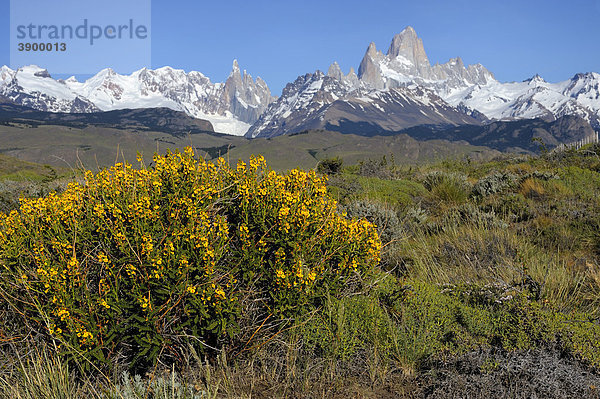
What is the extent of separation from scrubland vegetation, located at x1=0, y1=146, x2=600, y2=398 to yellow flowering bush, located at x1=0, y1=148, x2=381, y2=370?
2cm

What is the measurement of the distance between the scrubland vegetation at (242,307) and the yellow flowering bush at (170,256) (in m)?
0.02

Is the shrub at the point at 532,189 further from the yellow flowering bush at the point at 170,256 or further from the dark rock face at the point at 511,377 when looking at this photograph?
the yellow flowering bush at the point at 170,256

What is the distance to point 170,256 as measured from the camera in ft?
10.4

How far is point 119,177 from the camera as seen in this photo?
4.03m

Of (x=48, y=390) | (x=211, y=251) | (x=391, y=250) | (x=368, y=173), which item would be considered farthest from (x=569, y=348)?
(x=368, y=173)

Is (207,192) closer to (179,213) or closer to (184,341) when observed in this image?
(179,213)

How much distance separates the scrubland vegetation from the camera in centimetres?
318

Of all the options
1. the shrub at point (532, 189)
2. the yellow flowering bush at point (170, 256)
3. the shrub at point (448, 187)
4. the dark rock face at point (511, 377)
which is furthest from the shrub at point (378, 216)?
the shrub at point (532, 189)

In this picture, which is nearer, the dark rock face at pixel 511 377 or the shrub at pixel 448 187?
the dark rock face at pixel 511 377

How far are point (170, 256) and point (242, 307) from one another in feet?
2.94

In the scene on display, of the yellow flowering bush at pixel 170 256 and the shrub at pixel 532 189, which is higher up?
the shrub at pixel 532 189

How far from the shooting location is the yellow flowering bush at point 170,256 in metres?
3.18

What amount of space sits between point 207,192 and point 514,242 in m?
4.65

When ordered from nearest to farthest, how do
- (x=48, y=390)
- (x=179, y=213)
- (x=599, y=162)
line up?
(x=48, y=390), (x=179, y=213), (x=599, y=162)
